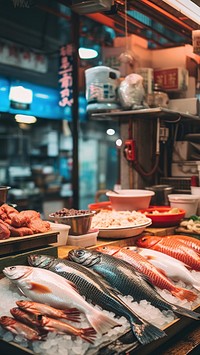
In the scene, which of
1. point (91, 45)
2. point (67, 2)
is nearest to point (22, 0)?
point (67, 2)

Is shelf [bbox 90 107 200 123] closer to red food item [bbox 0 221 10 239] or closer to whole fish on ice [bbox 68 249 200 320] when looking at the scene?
whole fish on ice [bbox 68 249 200 320]

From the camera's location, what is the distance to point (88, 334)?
6.19ft

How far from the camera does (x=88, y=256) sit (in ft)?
8.54

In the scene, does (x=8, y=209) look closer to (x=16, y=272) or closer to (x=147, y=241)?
(x=16, y=272)

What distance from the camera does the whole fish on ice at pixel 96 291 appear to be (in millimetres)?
2010

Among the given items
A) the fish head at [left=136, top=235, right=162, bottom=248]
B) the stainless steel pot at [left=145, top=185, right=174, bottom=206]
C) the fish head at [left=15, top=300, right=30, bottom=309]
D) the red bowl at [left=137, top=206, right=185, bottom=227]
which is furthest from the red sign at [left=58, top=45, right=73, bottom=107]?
the fish head at [left=15, top=300, right=30, bottom=309]

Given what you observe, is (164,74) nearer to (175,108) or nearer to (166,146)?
→ (175,108)

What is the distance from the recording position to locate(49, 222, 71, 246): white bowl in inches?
121

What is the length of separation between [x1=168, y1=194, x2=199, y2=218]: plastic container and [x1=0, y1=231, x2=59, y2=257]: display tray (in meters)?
1.98

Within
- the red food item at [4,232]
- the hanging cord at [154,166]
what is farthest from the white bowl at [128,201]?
the red food item at [4,232]

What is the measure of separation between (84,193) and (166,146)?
321 inches

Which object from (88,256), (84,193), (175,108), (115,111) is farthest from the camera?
(84,193)

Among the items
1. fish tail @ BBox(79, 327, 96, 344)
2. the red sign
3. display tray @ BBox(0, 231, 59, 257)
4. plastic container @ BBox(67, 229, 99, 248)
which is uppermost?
the red sign

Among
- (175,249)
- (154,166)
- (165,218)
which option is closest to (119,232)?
(175,249)
